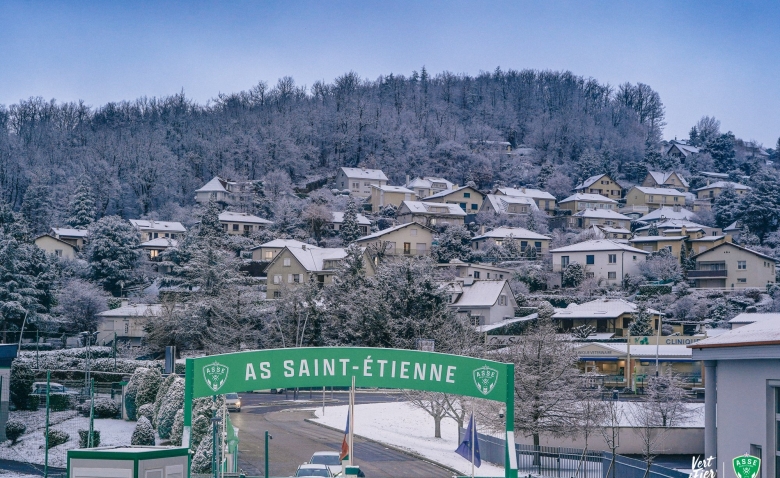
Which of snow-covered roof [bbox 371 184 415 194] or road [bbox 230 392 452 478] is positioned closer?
road [bbox 230 392 452 478]

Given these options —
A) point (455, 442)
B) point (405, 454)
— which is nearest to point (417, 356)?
point (405, 454)

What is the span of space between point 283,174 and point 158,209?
19741 millimetres

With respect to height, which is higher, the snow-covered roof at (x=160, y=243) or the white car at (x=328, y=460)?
the snow-covered roof at (x=160, y=243)

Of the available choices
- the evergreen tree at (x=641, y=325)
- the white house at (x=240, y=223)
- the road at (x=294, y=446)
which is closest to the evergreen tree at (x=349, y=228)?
the white house at (x=240, y=223)

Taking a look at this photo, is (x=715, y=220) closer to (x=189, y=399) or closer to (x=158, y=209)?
(x=158, y=209)

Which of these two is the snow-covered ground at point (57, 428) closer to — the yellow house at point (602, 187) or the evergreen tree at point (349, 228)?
the evergreen tree at point (349, 228)

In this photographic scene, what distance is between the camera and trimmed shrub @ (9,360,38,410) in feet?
118

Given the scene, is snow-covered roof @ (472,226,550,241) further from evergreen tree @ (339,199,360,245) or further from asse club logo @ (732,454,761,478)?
asse club logo @ (732,454,761,478)

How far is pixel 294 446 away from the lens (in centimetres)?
3300

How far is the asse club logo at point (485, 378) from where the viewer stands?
46.5 ft

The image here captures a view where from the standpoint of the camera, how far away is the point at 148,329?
6725 cm

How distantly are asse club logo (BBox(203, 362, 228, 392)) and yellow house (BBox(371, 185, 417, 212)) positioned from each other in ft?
360

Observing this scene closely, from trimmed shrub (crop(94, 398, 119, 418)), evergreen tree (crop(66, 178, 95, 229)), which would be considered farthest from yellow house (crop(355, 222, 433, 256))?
trimmed shrub (crop(94, 398, 119, 418))

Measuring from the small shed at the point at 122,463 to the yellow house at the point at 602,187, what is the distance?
129 m
